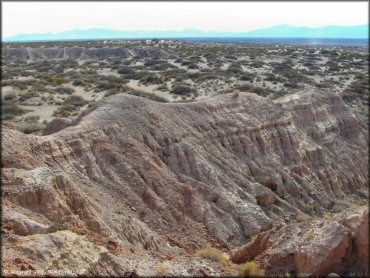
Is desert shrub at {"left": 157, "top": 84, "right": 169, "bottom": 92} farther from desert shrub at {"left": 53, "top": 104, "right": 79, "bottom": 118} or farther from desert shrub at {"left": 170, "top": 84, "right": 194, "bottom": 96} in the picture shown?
desert shrub at {"left": 53, "top": 104, "right": 79, "bottom": 118}

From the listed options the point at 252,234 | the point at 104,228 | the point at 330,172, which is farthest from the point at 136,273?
the point at 330,172

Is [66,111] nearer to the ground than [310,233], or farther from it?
nearer to the ground

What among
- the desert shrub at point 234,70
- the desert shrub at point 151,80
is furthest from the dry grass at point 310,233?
the desert shrub at point 234,70

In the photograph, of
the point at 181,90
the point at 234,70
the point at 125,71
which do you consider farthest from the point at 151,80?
the point at 234,70

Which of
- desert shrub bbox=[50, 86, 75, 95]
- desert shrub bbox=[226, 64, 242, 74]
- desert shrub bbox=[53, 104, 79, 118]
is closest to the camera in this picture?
desert shrub bbox=[53, 104, 79, 118]

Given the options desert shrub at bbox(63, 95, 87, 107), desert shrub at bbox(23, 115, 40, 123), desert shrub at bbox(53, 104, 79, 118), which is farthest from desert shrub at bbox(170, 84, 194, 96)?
desert shrub at bbox(23, 115, 40, 123)

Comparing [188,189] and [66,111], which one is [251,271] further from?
[66,111]

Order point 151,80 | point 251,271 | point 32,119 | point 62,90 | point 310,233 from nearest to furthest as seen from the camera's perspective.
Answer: point 251,271 < point 310,233 < point 32,119 < point 62,90 < point 151,80

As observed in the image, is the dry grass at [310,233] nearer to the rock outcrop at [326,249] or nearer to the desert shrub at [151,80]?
the rock outcrop at [326,249]
